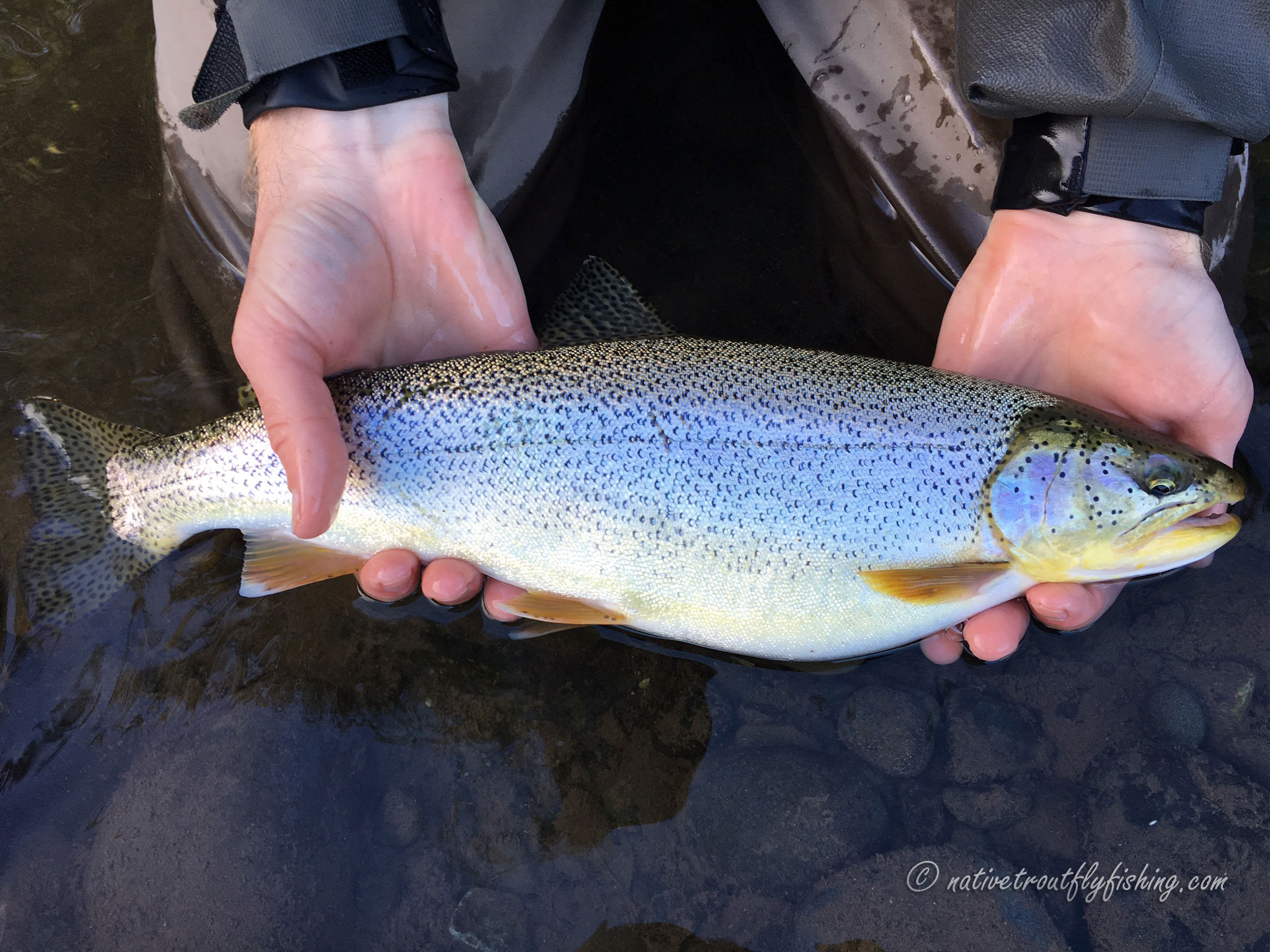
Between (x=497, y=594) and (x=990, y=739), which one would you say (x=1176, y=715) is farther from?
(x=497, y=594)

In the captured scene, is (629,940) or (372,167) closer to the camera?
(629,940)

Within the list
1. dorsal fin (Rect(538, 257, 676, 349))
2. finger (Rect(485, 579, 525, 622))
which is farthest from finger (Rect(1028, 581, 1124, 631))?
finger (Rect(485, 579, 525, 622))

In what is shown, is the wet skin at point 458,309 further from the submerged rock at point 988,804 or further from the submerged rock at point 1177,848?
the submerged rock at point 1177,848

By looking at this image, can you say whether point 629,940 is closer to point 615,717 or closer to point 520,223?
point 615,717

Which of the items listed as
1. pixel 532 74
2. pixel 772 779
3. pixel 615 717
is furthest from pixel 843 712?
pixel 532 74

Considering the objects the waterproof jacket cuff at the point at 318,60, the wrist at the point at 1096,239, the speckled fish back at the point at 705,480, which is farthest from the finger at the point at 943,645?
the waterproof jacket cuff at the point at 318,60
